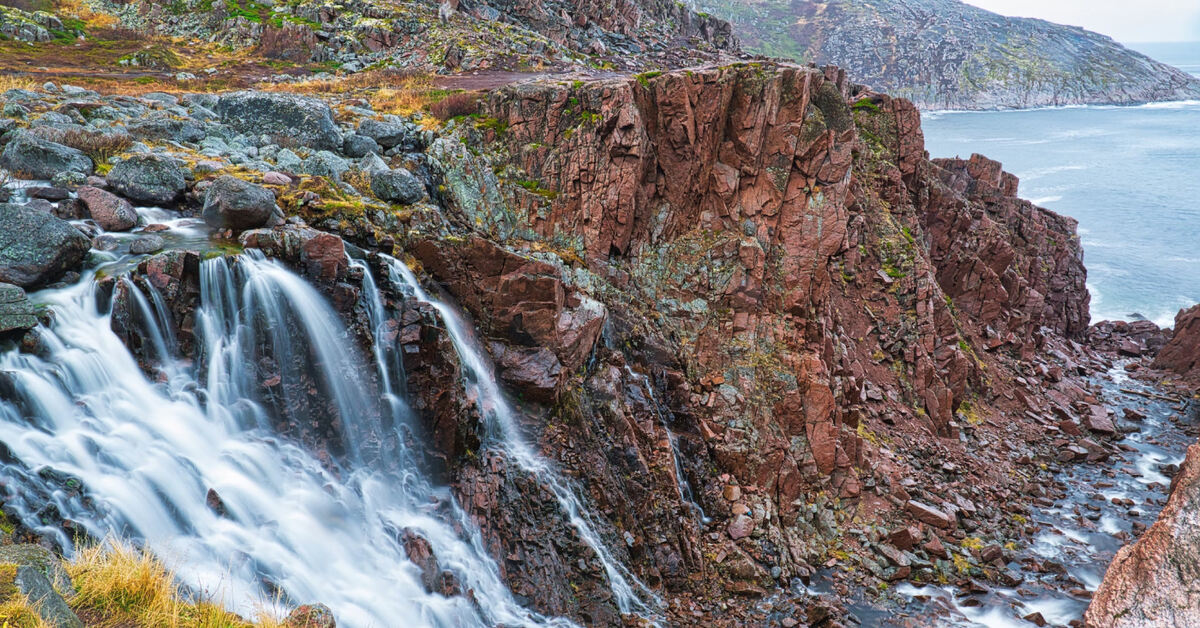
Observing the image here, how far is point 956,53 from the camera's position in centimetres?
15812

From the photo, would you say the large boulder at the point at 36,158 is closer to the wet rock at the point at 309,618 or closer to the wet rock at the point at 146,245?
the wet rock at the point at 146,245

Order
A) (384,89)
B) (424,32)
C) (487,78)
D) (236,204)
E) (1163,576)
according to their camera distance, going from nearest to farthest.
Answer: (1163,576), (236,204), (384,89), (487,78), (424,32)

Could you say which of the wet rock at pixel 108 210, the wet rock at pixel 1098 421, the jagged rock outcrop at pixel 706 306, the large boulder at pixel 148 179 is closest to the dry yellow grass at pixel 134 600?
the wet rock at pixel 108 210

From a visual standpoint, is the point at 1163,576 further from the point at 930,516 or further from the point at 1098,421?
the point at 1098,421

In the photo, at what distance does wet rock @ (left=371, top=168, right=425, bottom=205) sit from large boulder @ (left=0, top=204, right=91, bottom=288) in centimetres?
705

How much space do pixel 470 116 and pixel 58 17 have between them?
29640mm

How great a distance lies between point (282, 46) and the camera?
3447 cm

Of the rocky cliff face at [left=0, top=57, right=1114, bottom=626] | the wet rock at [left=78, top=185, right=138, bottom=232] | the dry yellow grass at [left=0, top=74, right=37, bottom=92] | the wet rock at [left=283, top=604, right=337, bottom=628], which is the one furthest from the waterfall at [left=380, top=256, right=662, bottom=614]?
the dry yellow grass at [left=0, top=74, right=37, bottom=92]

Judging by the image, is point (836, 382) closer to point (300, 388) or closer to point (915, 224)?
point (915, 224)

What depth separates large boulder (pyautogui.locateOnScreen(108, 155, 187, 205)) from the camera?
49.2 feet

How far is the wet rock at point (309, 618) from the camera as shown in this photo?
304 inches

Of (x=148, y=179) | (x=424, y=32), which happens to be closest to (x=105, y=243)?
(x=148, y=179)

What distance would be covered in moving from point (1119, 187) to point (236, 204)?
268 feet

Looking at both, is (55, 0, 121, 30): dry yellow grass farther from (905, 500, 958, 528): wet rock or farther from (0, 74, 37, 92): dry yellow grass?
(905, 500, 958, 528): wet rock
